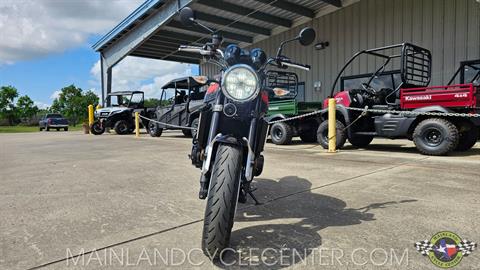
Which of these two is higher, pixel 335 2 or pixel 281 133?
pixel 335 2

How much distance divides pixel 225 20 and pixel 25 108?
4963cm

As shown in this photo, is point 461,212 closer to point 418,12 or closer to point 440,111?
Result: point 440,111

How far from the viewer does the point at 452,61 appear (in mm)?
10992

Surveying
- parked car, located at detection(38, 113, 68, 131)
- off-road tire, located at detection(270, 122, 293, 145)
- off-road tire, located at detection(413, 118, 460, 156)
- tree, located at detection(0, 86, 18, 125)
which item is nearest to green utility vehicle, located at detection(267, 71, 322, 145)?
off-road tire, located at detection(270, 122, 293, 145)

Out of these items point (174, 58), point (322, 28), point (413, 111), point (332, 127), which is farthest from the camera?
point (174, 58)

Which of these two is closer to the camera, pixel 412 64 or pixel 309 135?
pixel 412 64

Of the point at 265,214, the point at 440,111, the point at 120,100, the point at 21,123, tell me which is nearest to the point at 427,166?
the point at 440,111

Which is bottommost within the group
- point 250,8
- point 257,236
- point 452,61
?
point 257,236

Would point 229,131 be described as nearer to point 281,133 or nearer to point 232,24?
point 281,133

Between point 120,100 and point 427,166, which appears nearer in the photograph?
point 427,166

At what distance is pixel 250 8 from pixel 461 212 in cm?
1247

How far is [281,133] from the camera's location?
31.3 feet

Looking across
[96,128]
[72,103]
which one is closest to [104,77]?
[96,128]


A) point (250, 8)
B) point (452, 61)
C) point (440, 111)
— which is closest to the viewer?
point (440, 111)
